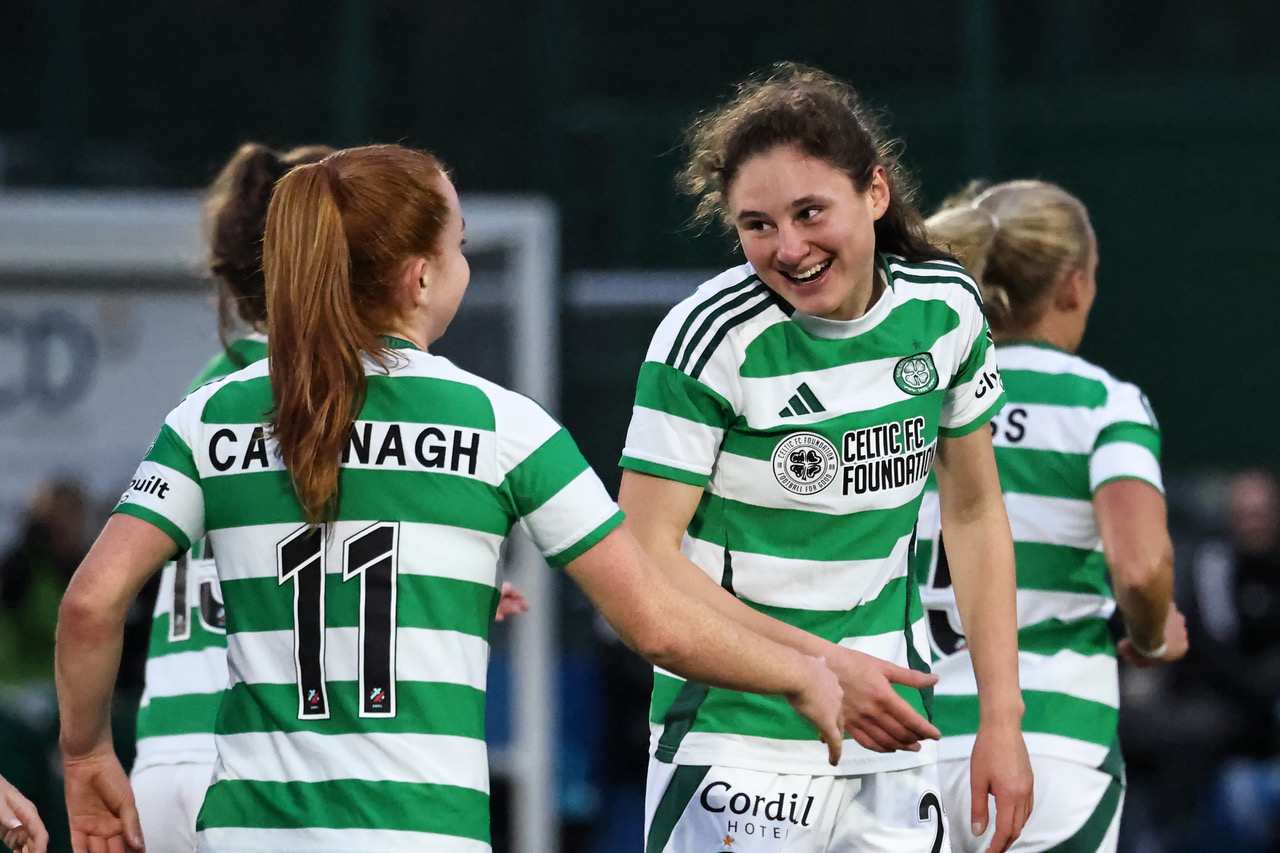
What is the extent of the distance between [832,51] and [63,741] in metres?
7.36

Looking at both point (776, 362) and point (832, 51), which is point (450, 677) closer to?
point (776, 362)

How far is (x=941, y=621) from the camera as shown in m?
3.49

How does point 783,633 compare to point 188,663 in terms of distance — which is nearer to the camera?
point 783,633

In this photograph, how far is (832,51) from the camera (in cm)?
909

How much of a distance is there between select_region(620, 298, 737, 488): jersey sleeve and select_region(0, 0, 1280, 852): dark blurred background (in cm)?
571

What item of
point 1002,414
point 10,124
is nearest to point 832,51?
point 10,124

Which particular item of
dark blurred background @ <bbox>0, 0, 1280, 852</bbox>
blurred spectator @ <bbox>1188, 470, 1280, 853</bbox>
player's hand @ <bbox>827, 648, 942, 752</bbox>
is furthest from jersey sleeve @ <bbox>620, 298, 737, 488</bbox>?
dark blurred background @ <bbox>0, 0, 1280, 852</bbox>

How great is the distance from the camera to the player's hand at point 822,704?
239cm

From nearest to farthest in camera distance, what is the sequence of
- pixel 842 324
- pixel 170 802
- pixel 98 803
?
pixel 98 803
pixel 842 324
pixel 170 802

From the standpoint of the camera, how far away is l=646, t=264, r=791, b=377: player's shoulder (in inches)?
108

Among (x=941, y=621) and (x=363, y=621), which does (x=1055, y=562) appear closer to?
(x=941, y=621)

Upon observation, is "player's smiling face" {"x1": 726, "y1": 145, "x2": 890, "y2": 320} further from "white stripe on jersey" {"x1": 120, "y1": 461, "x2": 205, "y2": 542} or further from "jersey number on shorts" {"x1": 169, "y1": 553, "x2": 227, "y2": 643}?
"jersey number on shorts" {"x1": 169, "y1": 553, "x2": 227, "y2": 643}

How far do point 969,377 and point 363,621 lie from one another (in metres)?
1.21

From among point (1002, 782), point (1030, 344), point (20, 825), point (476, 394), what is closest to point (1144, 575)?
point (1030, 344)
